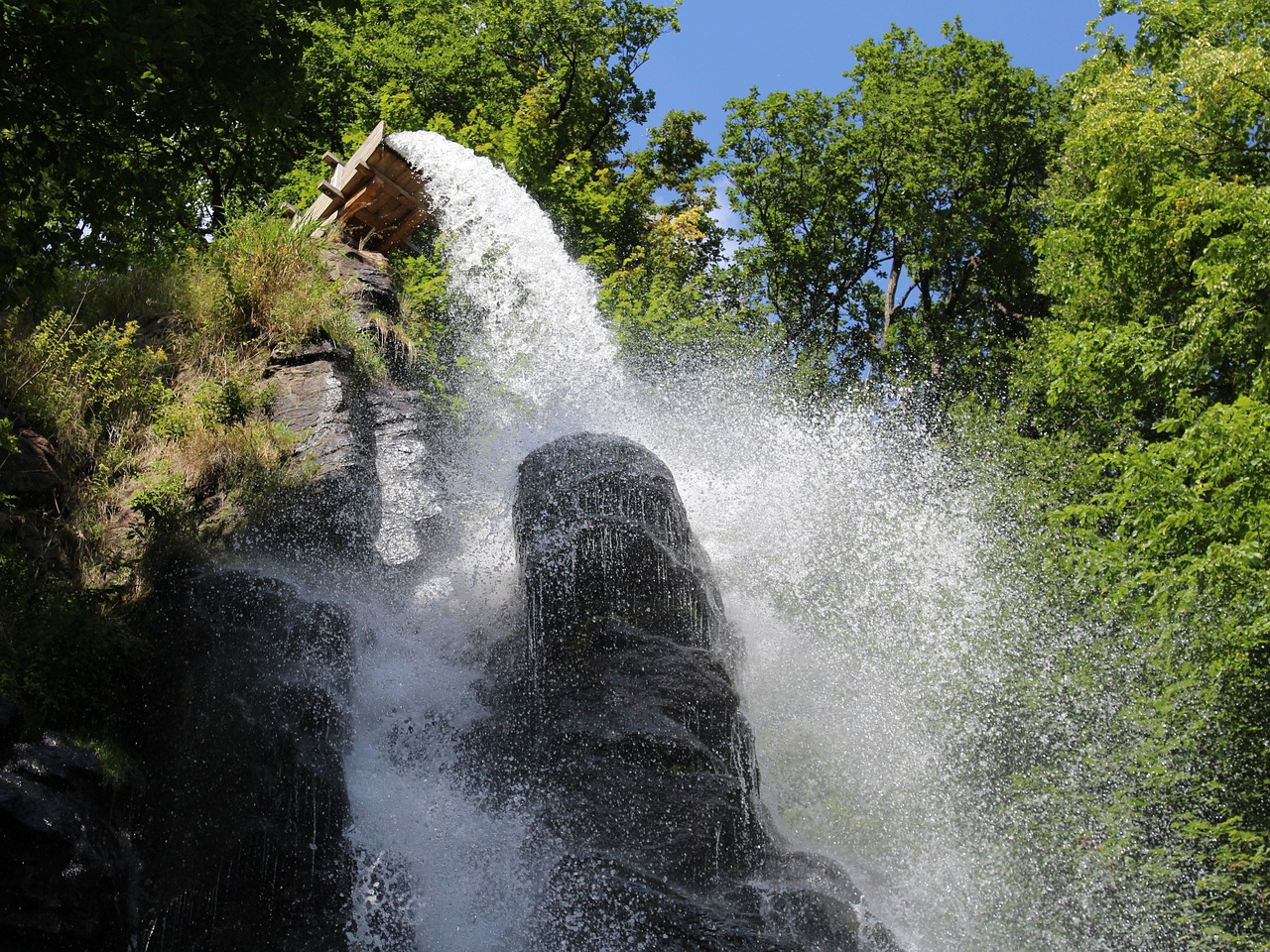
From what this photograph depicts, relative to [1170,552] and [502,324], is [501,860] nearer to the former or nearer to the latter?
[1170,552]

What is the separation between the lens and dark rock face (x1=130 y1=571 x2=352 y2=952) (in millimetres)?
6953

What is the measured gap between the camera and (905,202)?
24.7 m

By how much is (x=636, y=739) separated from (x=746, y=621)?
3629 millimetres

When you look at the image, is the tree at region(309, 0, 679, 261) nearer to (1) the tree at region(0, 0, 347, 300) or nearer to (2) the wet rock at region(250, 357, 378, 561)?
(2) the wet rock at region(250, 357, 378, 561)

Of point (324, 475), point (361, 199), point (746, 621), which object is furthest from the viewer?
point (361, 199)

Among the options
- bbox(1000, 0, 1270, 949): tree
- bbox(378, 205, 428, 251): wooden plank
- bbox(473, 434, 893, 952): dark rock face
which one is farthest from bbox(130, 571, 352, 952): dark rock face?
A: bbox(378, 205, 428, 251): wooden plank

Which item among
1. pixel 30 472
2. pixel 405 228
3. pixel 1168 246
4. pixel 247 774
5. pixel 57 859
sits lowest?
pixel 57 859

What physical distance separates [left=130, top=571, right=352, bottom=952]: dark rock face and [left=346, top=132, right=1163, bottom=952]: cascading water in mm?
339

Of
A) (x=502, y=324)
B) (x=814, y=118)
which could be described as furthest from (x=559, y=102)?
(x=502, y=324)

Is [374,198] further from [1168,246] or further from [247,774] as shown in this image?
[1168,246]

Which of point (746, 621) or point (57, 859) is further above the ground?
point (746, 621)

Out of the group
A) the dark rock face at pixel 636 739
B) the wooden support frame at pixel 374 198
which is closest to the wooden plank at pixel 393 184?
the wooden support frame at pixel 374 198

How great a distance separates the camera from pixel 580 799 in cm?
788

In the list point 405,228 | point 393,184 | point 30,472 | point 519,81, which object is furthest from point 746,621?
point 519,81
